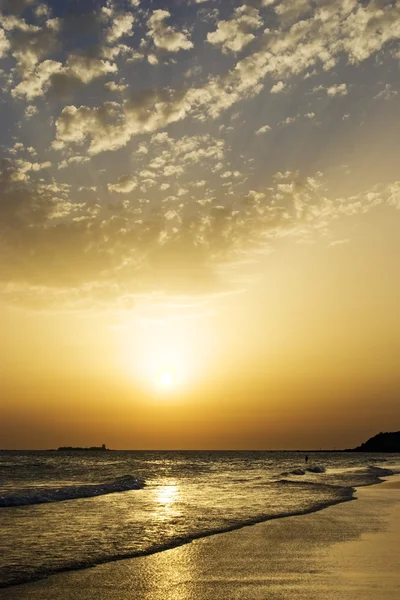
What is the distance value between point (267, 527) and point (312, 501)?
12.6 metres

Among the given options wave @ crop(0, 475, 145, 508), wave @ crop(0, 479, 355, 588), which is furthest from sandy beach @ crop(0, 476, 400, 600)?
wave @ crop(0, 475, 145, 508)

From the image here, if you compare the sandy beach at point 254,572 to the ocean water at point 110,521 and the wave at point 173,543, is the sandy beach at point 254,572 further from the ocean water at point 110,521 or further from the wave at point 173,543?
the ocean water at point 110,521

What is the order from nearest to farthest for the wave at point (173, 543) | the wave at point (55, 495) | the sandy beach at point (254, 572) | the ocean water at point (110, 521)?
the sandy beach at point (254, 572), the wave at point (173, 543), the ocean water at point (110, 521), the wave at point (55, 495)

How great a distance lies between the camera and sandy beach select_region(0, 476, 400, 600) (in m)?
11.4

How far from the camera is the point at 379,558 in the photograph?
48.6ft

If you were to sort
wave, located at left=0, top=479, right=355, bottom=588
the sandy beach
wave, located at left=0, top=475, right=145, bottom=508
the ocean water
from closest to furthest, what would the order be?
the sandy beach < wave, located at left=0, top=479, right=355, bottom=588 < the ocean water < wave, located at left=0, top=475, right=145, bottom=508

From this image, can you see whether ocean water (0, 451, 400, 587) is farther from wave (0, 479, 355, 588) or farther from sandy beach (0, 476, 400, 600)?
sandy beach (0, 476, 400, 600)

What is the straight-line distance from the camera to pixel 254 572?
1337cm

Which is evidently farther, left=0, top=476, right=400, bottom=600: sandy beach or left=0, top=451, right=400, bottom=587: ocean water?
left=0, top=451, right=400, bottom=587: ocean water

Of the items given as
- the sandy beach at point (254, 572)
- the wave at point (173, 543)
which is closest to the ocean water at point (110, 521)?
the wave at point (173, 543)

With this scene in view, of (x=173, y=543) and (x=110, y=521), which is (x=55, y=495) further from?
(x=173, y=543)

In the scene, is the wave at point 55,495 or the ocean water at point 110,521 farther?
the wave at point 55,495

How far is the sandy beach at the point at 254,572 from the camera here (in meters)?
11.4

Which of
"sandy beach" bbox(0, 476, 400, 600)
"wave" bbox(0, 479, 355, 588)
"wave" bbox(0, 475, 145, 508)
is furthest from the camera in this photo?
"wave" bbox(0, 475, 145, 508)
